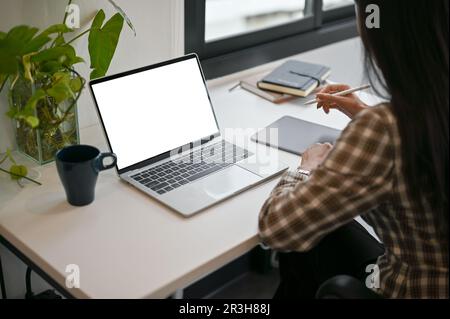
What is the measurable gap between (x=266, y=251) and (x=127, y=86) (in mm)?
1055

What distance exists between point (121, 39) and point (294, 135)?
0.51 meters

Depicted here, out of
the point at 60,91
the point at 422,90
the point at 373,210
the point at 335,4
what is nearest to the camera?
the point at 422,90

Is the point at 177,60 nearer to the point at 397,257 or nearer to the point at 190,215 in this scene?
the point at 190,215

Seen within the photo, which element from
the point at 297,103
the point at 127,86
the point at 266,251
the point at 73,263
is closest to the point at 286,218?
the point at 73,263

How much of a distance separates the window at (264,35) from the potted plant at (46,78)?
49 cm

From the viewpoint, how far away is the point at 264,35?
82.7 inches

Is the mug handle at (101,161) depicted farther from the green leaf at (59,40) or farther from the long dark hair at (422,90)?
the long dark hair at (422,90)

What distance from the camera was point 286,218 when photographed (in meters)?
1.03

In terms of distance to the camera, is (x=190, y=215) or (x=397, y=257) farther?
(x=190, y=215)

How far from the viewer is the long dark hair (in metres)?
0.92

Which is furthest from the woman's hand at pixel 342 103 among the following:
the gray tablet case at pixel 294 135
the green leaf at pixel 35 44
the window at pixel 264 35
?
the green leaf at pixel 35 44

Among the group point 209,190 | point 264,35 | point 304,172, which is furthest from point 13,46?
point 264,35

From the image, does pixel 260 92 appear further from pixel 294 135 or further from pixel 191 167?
pixel 191 167

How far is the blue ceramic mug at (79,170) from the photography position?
3.75 feet
